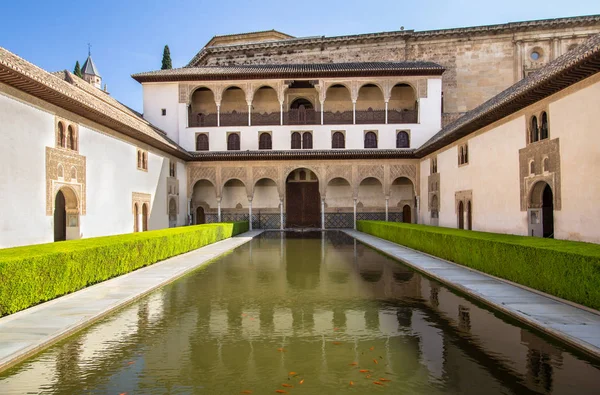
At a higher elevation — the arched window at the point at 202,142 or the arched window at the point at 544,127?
the arched window at the point at 202,142

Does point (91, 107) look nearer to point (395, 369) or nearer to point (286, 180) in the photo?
point (395, 369)

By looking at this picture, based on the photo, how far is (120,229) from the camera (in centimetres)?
1855

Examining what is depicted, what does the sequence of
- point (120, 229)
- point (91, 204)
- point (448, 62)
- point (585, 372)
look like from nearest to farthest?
point (585, 372), point (91, 204), point (120, 229), point (448, 62)

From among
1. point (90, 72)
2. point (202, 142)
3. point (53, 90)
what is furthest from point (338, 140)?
point (90, 72)

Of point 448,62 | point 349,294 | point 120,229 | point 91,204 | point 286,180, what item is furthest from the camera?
point 448,62

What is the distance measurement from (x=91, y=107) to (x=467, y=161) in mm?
14511

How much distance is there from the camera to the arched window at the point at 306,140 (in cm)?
2994

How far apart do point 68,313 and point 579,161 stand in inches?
449

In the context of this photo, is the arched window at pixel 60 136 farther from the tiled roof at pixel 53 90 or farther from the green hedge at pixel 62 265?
the green hedge at pixel 62 265

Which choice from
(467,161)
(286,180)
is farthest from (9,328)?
(286,180)

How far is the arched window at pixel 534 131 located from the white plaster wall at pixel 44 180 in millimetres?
14145

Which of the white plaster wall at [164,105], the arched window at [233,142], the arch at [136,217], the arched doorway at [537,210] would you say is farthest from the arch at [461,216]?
the white plaster wall at [164,105]

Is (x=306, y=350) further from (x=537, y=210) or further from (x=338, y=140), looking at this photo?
(x=338, y=140)

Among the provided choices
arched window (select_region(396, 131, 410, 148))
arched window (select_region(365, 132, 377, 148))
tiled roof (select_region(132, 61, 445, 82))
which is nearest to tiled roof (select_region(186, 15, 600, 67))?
tiled roof (select_region(132, 61, 445, 82))
